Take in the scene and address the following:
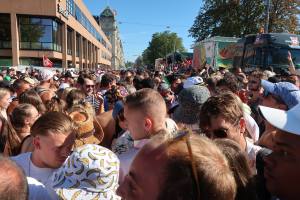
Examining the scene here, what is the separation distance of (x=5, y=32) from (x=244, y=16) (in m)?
26.8

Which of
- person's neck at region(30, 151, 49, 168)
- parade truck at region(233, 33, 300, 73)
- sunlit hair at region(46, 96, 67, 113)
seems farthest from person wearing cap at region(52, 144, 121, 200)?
parade truck at region(233, 33, 300, 73)

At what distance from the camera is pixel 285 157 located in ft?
5.31

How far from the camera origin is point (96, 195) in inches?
72.9

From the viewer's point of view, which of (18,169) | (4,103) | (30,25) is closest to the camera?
(18,169)

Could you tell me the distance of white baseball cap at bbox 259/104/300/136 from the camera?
1545mm

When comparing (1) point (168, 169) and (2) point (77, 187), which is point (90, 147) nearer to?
(2) point (77, 187)

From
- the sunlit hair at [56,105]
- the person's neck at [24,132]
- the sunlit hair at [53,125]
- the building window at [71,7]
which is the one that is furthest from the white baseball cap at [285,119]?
the building window at [71,7]

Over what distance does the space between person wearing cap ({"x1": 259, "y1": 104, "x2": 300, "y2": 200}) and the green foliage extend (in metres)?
41.5

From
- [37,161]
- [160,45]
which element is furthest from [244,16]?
[160,45]

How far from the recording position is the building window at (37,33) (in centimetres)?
3741

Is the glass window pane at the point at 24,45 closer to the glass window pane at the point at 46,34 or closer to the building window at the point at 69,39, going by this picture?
the glass window pane at the point at 46,34

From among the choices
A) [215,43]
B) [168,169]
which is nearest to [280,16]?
[215,43]

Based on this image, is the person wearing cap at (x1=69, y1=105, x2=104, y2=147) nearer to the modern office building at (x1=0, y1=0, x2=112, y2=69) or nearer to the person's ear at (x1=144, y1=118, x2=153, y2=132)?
the person's ear at (x1=144, y1=118, x2=153, y2=132)

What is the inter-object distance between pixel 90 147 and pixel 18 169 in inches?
21.7
